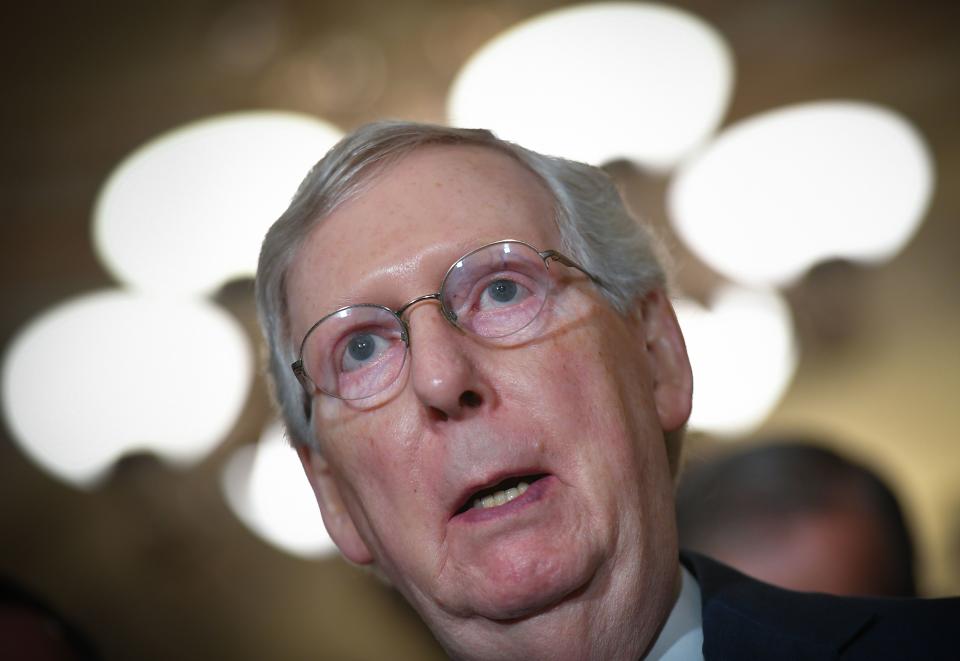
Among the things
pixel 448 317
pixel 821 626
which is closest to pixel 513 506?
pixel 448 317

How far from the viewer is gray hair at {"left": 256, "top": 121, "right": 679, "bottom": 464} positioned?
1.59m

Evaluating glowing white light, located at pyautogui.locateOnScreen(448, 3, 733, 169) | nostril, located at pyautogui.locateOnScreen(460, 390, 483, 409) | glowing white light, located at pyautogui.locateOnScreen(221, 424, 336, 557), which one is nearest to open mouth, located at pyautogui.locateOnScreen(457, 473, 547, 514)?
nostril, located at pyautogui.locateOnScreen(460, 390, 483, 409)

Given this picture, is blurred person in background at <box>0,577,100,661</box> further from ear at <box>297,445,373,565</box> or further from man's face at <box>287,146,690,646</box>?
man's face at <box>287,146,690,646</box>

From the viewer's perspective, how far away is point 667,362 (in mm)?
1650

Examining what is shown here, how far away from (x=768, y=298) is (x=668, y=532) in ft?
11.1

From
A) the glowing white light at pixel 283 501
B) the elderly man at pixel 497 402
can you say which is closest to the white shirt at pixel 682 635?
the elderly man at pixel 497 402

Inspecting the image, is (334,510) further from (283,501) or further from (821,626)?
→ (283,501)

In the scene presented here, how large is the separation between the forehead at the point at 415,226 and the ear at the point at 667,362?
0.24 metres

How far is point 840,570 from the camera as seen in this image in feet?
8.14

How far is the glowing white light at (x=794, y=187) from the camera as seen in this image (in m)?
3.97

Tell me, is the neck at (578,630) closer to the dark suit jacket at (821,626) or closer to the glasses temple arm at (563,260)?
the dark suit jacket at (821,626)

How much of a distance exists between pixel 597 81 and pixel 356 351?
226cm

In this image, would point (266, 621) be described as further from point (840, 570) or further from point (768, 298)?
point (840, 570)

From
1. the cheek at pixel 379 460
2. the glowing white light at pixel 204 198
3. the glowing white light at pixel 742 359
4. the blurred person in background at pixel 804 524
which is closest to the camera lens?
the cheek at pixel 379 460
